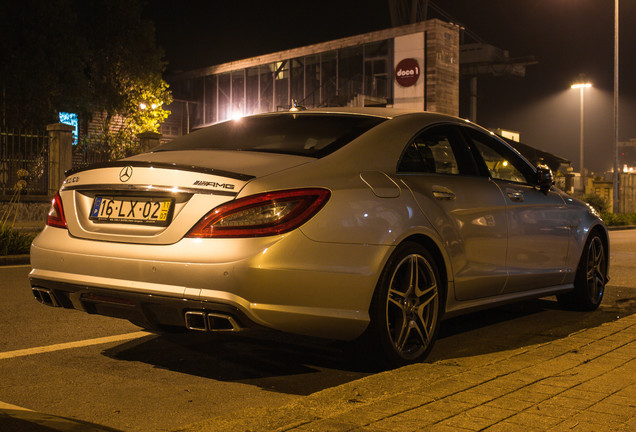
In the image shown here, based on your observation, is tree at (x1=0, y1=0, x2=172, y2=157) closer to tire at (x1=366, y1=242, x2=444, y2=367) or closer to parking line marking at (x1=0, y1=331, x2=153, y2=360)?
parking line marking at (x1=0, y1=331, x2=153, y2=360)

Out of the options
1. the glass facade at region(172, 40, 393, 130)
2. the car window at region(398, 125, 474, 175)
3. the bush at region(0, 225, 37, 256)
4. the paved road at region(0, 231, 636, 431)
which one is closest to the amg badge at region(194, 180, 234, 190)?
the paved road at region(0, 231, 636, 431)

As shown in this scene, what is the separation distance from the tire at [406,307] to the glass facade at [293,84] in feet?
98.6

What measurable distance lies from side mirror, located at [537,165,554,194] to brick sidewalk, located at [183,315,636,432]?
1952 mm

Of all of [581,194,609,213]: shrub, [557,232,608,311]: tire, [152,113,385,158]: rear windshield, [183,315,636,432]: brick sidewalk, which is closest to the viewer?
[183,315,636,432]: brick sidewalk

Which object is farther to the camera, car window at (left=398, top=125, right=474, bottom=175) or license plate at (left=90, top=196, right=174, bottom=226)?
car window at (left=398, top=125, right=474, bottom=175)

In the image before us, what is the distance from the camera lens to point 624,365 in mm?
4473

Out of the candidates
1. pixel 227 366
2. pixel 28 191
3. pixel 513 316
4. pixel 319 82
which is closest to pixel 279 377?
pixel 227 366

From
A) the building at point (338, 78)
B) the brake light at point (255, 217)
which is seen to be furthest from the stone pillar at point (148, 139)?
the brake light at point (255, 217)

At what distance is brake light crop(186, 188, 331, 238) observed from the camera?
4020 millimetres

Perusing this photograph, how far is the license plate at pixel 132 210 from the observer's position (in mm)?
4211

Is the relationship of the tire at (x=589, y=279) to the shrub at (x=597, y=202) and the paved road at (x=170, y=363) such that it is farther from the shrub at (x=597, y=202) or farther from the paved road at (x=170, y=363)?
the shrub at (x=597, y=202)

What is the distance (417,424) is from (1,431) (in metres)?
1.73

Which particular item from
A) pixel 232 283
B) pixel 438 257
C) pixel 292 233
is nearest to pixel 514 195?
pixel 438 257

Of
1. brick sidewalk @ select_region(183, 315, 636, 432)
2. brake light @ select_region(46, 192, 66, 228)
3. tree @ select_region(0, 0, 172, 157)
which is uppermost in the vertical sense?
tree @ select_region(0, 0, 172, 157)
